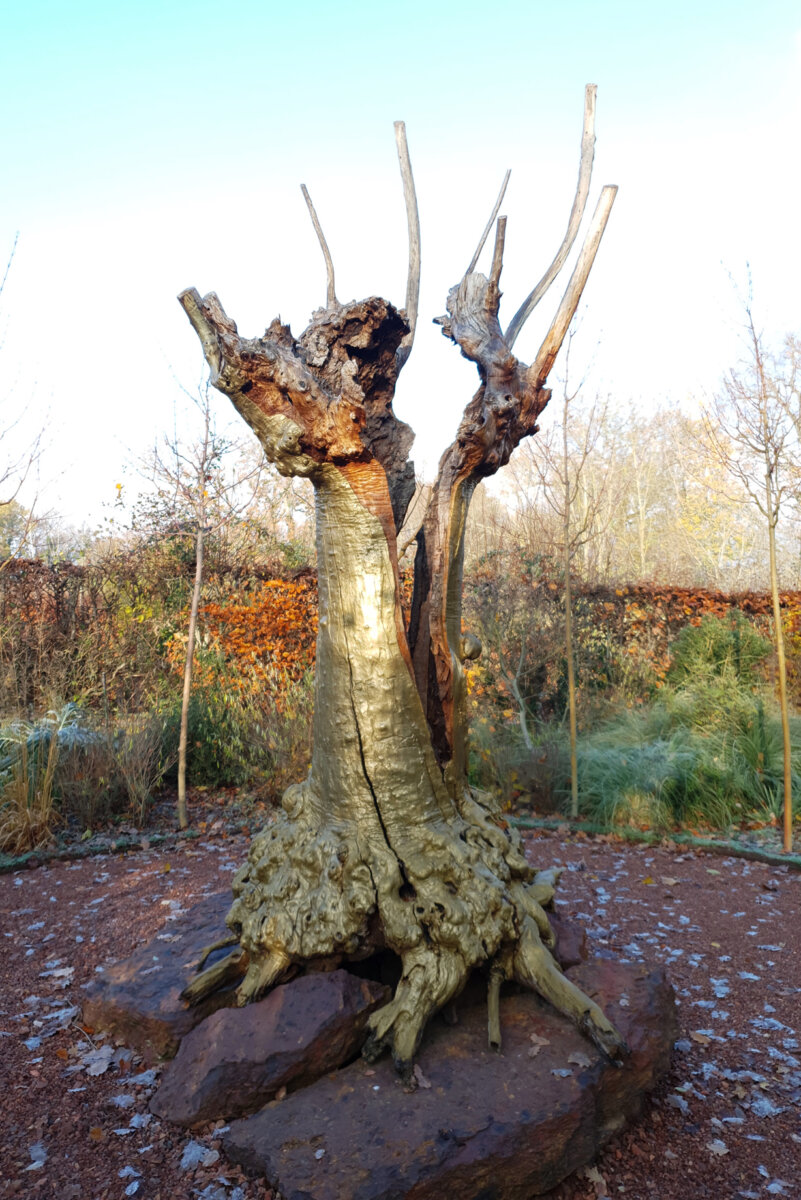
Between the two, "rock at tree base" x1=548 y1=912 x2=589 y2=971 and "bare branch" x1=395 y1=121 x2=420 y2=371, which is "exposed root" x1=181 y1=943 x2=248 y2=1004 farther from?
"bare branch" x1=395 y1=121 x2=420 y2=371

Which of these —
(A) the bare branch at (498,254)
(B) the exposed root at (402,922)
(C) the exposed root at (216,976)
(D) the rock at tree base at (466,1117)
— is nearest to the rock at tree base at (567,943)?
(B) the exposed root at (402,922)

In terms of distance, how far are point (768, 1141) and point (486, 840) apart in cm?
134

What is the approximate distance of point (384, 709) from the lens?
303cm

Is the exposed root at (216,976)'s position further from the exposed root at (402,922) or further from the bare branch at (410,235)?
the bare branch at (410,235)

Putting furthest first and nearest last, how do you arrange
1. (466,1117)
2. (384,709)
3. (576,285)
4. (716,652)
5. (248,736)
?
(716,652) < (248,736) < (576,285) < (384,709) < (466,1117)

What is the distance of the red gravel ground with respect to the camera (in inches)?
90.4

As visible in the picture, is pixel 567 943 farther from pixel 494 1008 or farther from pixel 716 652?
pixel 716 652

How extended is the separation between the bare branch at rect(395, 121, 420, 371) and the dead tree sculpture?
0.32 metres

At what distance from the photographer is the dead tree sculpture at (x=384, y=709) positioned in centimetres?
280

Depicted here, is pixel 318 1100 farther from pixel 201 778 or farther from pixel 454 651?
pixel 201 778

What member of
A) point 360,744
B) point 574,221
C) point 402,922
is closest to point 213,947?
point 402,922

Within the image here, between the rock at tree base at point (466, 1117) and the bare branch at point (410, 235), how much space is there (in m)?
2.88

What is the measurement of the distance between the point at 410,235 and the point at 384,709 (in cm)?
236

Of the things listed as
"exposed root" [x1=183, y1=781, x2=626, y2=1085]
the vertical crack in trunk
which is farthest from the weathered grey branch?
"exposed root" [x1=183, y1=781, x2=626, y2=1085]
